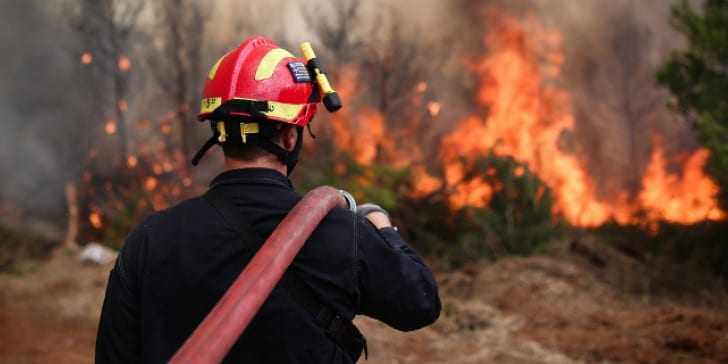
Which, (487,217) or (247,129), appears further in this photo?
(487,217)

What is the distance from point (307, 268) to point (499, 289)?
8.61m

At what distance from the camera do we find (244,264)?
193cm

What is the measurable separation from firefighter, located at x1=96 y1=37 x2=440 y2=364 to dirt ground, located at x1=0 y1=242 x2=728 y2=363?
5632mm

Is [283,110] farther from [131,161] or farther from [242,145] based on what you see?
[131,161]

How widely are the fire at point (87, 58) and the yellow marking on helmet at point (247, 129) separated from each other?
706 inches

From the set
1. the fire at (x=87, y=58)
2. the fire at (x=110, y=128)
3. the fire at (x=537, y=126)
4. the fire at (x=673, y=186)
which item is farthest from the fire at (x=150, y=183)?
the fire at (x=673, y=186)

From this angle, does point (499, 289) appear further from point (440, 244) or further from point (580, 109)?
point (580, 109)

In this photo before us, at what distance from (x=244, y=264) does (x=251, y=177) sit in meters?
0.28

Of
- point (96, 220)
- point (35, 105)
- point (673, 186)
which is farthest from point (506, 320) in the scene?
point (673, 186)

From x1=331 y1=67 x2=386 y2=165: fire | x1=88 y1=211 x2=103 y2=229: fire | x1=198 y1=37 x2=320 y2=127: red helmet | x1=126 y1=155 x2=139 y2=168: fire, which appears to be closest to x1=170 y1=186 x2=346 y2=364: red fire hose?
x1=198 y1=37 x2=320 y2=127: red helmet

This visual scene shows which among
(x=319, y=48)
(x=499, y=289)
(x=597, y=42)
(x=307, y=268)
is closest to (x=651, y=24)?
(x=597, y=42)

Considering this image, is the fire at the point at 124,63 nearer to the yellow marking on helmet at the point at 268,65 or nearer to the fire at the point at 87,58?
the fire at the point at 87,58

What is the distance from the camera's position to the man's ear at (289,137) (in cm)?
219

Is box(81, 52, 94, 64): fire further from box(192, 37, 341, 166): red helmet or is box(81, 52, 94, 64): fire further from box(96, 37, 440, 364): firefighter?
box(96, 37, 440, 364): firefighter
